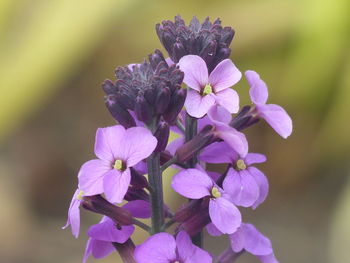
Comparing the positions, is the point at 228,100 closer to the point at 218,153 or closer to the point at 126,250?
the point at 218,153

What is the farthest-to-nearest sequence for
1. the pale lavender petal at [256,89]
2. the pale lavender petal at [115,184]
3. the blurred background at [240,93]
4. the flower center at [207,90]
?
1. the blurred background at [240,93]
2. the pale lavender petal at [256,89]
3. the flower center at [207,90]
4. the pale lavender petal at [115,184]

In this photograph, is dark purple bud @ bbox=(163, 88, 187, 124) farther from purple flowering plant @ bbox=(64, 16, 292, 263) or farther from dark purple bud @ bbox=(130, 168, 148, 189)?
dark purple bud @ bbox=(130, 168, 148, 189)

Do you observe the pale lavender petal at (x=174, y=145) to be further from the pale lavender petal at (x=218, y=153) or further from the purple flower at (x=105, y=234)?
the purple flower at (x=105, y=234)

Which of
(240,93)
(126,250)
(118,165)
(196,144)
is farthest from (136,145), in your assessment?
(240,93)

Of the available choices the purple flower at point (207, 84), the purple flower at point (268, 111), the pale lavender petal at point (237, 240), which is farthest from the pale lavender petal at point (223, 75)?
the pale lavender petal at point (237, 240)

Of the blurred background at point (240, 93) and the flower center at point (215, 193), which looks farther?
the blurred background at point (240, 93)

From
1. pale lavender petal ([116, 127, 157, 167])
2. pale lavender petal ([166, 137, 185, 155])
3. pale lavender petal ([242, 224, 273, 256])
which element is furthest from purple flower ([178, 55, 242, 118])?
pale lavender petal ([242, 224, 273, 256])

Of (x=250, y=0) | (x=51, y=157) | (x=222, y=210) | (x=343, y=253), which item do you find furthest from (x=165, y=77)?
(x=51, y=157)

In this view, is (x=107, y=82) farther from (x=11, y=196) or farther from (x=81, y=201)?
(x=11, y=196)
